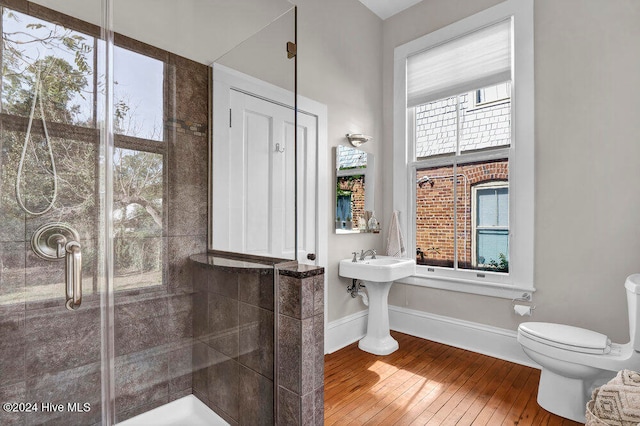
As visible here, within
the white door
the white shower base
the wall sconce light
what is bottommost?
the white shower base

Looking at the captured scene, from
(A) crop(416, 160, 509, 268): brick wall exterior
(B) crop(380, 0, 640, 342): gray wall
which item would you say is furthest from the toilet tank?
(A) crop(416, 160, 509, 268): brick wall exterior

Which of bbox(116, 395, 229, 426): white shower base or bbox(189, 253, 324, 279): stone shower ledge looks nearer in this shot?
bbox(116, 395, 229, 426): white shower base

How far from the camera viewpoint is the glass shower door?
1054 millimetres

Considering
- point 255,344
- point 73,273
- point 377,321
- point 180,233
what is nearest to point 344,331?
point 377,321

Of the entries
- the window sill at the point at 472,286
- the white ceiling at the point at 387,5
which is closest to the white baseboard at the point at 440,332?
the window sill at the point at 472,286

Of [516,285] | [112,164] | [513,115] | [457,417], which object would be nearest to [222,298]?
[112,164]

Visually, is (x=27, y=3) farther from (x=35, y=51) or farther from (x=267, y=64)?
(x=267, y=64)

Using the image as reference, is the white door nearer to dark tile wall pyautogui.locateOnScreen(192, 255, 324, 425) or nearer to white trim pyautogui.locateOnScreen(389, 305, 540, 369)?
dark tile wall pyautogui.locateOnScreen(192, 255, 324, 425)

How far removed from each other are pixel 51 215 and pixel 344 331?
237 centimetres

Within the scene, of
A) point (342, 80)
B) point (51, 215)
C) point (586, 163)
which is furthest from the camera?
point (342, 80)

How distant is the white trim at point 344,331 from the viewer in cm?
274

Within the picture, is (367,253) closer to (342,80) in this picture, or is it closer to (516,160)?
(516,160)

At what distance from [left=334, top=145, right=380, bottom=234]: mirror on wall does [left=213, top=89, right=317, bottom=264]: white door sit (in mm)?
1216

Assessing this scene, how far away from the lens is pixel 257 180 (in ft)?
5.14
